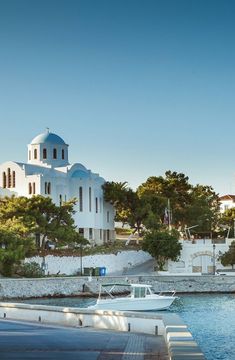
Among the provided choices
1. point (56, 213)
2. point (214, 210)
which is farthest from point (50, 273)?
point (214, 210)

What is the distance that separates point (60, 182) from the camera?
8019cm

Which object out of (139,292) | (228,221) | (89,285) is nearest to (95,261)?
(89,285)

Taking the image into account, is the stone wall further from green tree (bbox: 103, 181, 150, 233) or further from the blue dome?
the blue dome

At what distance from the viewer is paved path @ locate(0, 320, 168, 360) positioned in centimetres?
1802

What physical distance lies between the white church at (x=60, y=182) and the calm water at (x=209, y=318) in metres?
21.6

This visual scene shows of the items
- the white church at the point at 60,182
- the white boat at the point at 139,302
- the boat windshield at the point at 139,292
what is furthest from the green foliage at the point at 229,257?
the boat windshield at the point at 139,292

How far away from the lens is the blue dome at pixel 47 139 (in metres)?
84.6

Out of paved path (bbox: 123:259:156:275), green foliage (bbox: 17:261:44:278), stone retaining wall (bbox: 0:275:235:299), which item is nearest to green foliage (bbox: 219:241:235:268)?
paved path (bbox: 123:259:156:275)

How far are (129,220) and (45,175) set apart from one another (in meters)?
12.4

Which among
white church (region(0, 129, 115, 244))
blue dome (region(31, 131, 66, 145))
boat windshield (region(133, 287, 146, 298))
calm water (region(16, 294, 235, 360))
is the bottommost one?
calm water (region(16, 294, 235, 360))

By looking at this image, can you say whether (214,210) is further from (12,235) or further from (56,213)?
(12,235)

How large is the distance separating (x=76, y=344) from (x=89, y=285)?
42747 mm

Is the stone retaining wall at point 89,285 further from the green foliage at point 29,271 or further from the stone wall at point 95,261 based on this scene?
the stone wall at point 95,261

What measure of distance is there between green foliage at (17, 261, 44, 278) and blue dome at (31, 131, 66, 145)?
75.6ft
